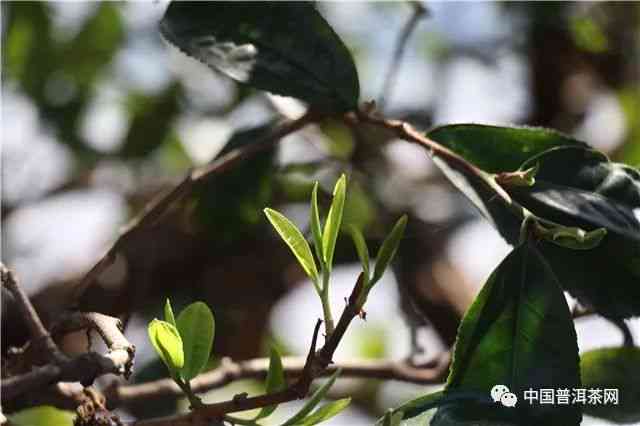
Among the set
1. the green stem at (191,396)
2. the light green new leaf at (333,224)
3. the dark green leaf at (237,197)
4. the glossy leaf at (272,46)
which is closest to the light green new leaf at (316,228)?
the light green new leaf at (333,224)

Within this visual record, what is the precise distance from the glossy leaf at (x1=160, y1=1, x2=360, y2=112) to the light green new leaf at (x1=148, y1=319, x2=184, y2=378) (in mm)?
286

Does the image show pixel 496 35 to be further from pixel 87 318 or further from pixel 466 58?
pixel 87 318

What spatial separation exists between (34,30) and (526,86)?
2.84 feet

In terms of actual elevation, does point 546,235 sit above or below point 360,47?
above

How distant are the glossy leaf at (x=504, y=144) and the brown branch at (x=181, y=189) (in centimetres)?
18

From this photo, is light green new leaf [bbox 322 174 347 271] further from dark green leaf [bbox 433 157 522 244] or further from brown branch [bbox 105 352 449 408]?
brown branch [bbox 105 352 449 408]

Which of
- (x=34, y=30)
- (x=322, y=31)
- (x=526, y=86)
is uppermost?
(x=322, y=31)

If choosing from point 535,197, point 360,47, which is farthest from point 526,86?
point 535,197

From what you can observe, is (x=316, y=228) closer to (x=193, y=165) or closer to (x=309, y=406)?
(x=309, y=406)

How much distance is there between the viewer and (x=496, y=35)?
6.17 ft

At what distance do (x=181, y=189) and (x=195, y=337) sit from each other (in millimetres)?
256

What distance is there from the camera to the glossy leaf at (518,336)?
672 millimetres

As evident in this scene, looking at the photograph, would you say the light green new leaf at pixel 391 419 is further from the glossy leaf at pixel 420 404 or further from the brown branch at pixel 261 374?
the brown branch at pixel 261 374

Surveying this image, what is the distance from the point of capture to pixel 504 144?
79cm
